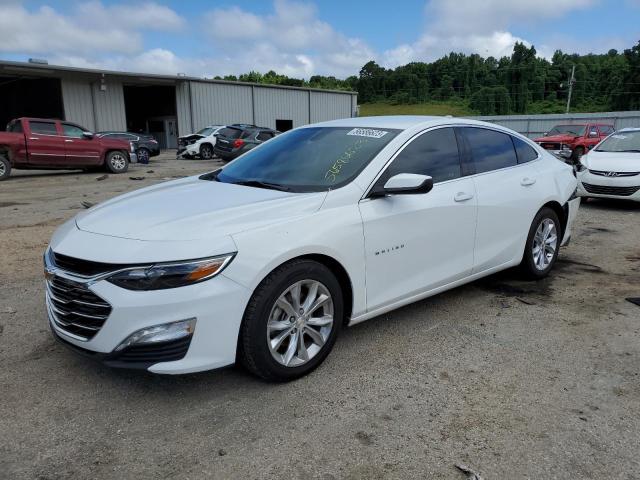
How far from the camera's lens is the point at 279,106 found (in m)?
38.0

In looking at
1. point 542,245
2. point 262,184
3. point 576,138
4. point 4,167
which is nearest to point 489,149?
point 542,245

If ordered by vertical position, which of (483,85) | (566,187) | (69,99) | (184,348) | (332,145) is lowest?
(184,348)

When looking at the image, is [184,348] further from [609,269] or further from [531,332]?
[609,269]

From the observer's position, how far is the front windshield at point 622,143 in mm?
9945

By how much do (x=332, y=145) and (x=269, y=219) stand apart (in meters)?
1.20

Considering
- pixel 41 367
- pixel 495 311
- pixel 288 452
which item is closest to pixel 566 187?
pixel 495 311

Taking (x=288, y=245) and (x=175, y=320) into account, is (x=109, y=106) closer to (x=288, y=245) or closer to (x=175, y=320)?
(x=288, y=245)

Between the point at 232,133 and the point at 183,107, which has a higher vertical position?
the point at 183,107

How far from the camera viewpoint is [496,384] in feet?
10.5

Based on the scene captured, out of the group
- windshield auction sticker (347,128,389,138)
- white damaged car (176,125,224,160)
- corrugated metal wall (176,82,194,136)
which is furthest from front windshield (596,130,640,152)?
corrugated metal wall (176,82,194,136)

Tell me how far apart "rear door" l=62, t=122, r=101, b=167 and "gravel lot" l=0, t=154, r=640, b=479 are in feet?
40.9

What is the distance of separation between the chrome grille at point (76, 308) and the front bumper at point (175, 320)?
0.04m

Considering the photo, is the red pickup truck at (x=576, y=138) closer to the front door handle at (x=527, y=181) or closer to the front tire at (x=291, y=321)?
the front door handle at (x=527, y=181)

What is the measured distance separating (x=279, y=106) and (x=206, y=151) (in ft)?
48.9
